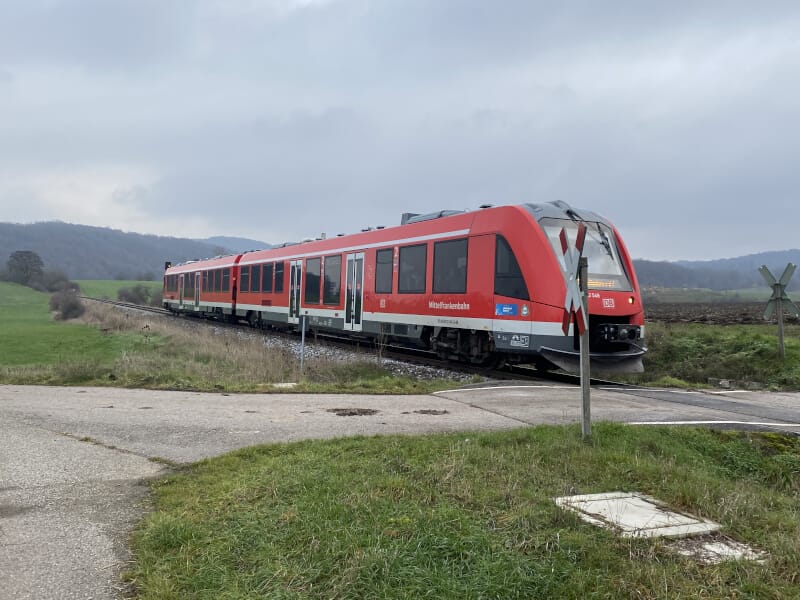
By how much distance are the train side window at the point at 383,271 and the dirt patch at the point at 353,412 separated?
7.77 meters

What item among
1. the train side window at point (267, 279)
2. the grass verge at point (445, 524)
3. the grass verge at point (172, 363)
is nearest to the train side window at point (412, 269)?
the grass verge at point (172, 363)

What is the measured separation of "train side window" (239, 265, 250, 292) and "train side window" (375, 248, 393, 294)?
38.8 ft

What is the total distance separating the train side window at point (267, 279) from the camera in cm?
2464

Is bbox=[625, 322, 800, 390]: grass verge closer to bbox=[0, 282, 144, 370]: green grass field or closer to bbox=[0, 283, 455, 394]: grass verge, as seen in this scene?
bbox=[0, 283, 455, 394]: grass verge

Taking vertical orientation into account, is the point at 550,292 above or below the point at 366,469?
above

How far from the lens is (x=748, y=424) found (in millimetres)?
7617

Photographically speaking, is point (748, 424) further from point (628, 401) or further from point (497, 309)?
point (497, 309)

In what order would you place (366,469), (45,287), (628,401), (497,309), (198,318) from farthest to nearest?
(45,287), (198,318), (497,309), (628,401), (366,469)

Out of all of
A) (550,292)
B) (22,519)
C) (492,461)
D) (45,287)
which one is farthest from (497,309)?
(45,287)

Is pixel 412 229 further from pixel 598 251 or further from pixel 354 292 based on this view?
pixel 598 251

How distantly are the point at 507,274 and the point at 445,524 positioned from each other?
8.91 meters

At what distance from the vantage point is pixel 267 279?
24922mm

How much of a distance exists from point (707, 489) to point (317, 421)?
4.43 m

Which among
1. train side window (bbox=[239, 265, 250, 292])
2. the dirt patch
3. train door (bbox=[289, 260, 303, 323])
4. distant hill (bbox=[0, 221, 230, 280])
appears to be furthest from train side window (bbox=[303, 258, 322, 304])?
distant hill (bbox=[0, 221, 230, 280])
